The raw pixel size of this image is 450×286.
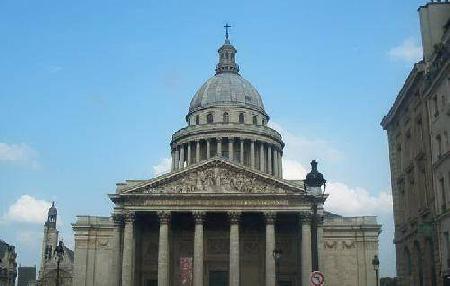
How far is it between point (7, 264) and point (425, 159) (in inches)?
3338

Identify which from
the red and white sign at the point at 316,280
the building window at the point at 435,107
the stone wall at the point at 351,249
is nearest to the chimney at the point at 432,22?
the building window at the point at 435,107

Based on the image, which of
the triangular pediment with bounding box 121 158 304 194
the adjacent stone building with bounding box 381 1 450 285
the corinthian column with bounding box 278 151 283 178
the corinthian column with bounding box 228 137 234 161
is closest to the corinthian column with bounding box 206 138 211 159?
the corinthian column with bounding box 228 137 234 161

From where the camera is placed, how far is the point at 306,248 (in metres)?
58.4

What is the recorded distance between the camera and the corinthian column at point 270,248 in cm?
5741

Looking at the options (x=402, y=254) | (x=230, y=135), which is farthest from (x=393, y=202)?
(x=230, y=135)

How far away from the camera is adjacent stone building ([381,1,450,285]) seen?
3019cm

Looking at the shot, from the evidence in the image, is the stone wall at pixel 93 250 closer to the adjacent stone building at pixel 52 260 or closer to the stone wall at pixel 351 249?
the adjacent stone building at pixel 52 260

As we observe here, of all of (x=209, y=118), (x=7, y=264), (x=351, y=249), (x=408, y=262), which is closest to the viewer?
(x=408, y=262)

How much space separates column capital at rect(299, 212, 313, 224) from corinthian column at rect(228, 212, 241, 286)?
6.05m

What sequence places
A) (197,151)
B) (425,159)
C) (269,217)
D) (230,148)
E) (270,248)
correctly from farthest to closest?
(197,151), (230,148), (269,217), (270,248), (425,159)

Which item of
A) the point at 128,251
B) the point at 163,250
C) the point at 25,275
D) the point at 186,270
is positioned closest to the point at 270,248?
the point at 186,270

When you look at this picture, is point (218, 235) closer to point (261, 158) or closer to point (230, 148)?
point (230, 148)

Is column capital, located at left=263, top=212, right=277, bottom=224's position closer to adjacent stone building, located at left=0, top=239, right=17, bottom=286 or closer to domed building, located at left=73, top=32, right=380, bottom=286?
domed building, located at left=73, top=32, right=380, bottom=286

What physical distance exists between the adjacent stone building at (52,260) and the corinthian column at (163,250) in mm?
33301
